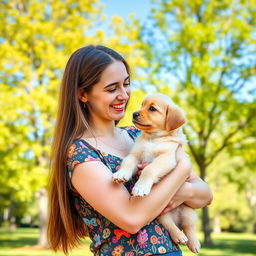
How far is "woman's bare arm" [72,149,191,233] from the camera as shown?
212 centimetres

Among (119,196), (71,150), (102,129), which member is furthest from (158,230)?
(102,129)

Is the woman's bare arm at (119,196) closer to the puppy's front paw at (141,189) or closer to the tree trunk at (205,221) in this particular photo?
the puppy's front paw at (141,189)

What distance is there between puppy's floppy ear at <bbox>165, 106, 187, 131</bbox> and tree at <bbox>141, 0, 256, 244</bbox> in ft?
42.1

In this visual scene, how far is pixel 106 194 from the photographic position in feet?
7.13

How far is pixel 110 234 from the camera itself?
226 cm

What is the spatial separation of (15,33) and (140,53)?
551cm

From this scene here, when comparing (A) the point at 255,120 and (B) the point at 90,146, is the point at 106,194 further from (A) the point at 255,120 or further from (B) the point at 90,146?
(A) the point at 255,120

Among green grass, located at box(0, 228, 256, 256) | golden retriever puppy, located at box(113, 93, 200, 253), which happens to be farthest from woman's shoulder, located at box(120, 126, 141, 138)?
green grass, located at box(0, 228, 256, 256)

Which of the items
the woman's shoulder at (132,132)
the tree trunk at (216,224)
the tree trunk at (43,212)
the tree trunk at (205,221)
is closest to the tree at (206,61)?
the tree trunk at (205,221)

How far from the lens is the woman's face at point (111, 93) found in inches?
99.2

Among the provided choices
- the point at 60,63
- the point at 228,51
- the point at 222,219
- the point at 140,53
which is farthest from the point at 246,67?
the point at 222,219

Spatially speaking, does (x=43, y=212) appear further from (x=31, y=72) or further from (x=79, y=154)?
(x=79, y=154)

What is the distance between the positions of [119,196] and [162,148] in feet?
1.96

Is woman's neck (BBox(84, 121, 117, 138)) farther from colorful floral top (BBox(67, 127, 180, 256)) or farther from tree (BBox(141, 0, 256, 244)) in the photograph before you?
tree (BBox(141, 0, 256, 244))
